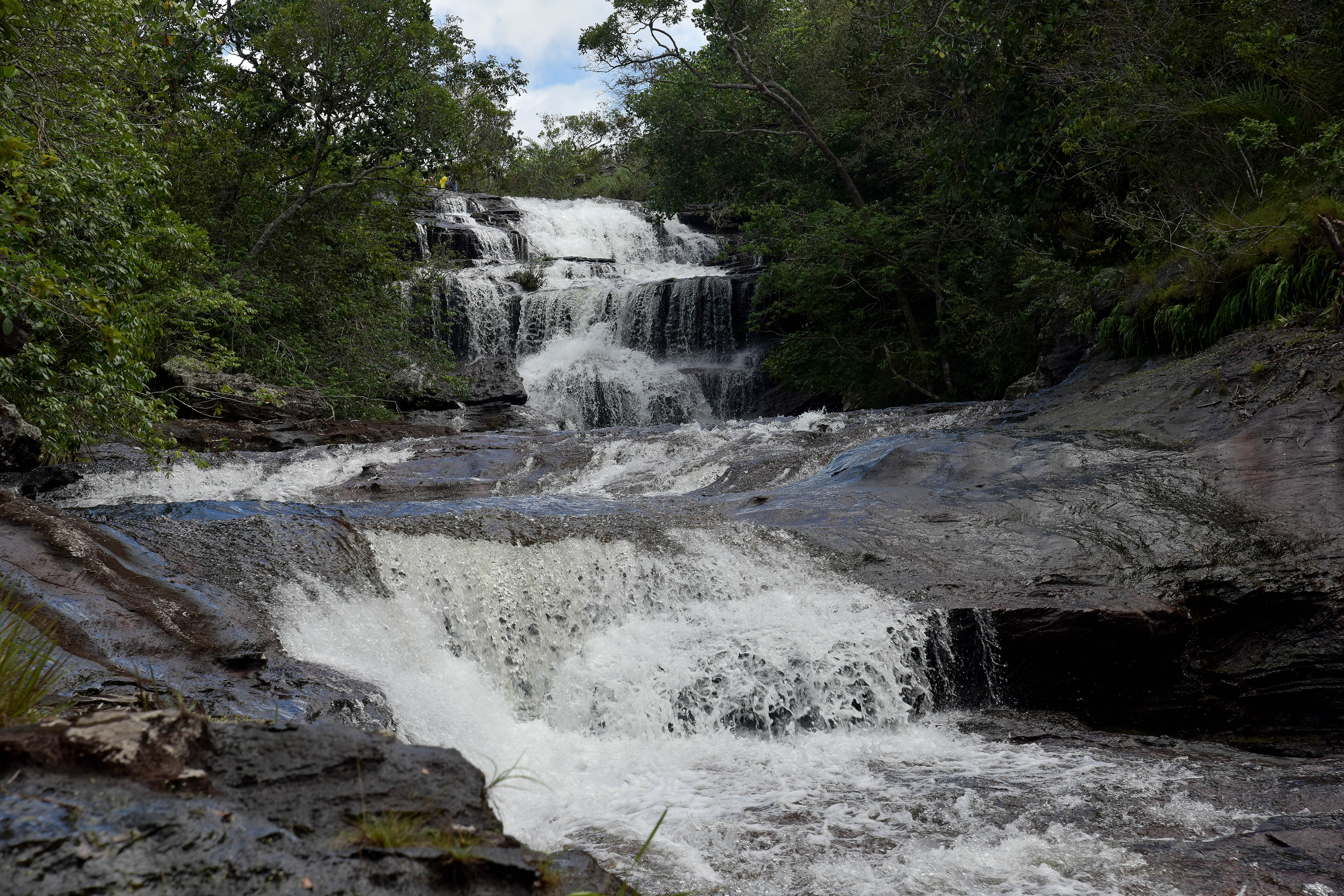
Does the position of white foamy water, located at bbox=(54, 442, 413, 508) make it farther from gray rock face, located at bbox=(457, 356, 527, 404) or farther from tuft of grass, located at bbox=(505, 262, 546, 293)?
tuft of grass, located at bbox=(505, 262, 546, 293)

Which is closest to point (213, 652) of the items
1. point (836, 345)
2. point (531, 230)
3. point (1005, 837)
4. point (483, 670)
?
point (483, 670)

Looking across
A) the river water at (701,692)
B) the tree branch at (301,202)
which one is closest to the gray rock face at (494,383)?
the tree branch at (301,202)

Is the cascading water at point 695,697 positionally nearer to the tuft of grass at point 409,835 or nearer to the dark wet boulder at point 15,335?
the dark wet boulder at point 15,335

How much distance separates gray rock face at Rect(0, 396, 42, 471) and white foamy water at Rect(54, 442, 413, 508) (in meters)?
0.51

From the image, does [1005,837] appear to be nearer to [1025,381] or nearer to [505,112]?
[1025,381]

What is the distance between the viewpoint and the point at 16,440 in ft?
30.3

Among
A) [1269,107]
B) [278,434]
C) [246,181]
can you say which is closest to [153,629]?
[278,434]

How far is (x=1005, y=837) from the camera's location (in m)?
4.09

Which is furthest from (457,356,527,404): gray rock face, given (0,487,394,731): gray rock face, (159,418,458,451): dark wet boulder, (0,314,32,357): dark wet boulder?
(0,487,394,731): gray rock face

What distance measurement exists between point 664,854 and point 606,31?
65.9ft

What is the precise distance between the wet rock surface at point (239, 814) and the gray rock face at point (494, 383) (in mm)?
16483

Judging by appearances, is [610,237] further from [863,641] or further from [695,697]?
[695,697]

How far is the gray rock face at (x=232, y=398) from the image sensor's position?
1369 cm

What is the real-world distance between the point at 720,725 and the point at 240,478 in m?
8.47
